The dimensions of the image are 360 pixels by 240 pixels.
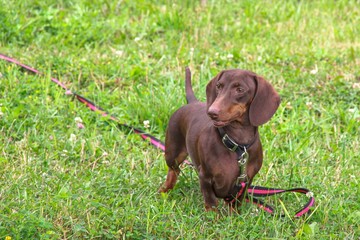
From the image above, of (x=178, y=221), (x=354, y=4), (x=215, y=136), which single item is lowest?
(x=354, y=4)

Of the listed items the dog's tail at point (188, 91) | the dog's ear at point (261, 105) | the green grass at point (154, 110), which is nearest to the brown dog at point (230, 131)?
the dog's ear at point (261, 105)

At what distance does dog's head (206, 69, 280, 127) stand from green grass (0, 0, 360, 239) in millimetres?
605

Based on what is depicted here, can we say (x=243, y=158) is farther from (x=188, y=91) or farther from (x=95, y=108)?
(x=95, y=108)

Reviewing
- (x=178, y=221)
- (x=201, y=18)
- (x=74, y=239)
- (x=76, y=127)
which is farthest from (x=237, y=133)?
(x=201, y=18)

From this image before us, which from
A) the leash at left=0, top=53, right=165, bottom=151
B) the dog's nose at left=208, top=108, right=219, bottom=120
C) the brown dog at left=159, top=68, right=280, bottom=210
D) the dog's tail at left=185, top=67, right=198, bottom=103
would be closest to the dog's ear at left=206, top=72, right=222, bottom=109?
the brown dog at left=159, top=68, right=280, bottom=210

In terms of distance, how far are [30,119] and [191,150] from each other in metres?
1.68

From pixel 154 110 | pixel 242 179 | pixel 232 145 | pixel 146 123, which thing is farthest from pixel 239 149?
pixel 154 110

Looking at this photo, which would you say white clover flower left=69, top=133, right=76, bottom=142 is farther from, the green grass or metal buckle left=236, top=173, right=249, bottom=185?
metal buckle left=236, top=173, right=249, bottom=185

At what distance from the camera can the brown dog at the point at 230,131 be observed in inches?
165

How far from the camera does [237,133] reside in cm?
432

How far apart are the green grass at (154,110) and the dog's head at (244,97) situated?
605mm

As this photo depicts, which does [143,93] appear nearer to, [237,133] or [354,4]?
[237,133]

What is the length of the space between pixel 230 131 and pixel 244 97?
217 mm

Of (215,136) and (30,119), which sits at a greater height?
(215,136)
